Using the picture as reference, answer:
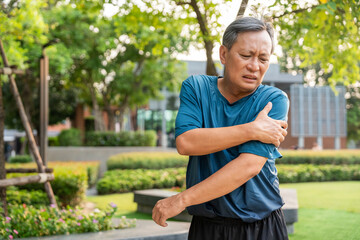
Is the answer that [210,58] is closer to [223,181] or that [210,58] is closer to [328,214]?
[328,214]

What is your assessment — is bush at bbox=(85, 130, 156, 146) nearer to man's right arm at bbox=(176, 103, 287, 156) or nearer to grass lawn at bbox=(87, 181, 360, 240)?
grass lawn at bbox=(87, 181, 360, 240)

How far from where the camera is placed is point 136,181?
12.1m

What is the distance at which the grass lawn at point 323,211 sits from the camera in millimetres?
6406

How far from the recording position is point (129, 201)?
1026 centimetres

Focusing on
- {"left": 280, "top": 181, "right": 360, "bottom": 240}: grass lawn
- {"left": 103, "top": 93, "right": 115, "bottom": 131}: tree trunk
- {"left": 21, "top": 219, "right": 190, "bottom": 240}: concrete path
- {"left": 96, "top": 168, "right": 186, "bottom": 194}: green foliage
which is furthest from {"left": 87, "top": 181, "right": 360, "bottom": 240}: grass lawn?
{"left": 103, "top": 93, "right": 115, "bottom": 131}: tree trunk

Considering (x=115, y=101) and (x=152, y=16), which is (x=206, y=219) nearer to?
(x=152, y=16)

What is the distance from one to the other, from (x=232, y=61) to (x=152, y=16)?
19.3ft

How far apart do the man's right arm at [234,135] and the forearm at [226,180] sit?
66 millimetres

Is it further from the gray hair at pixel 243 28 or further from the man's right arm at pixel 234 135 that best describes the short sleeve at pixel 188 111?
the gray hair at pixel 243 28

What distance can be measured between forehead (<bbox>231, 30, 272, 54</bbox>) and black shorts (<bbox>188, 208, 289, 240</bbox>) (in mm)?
640

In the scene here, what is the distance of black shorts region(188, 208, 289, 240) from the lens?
1645mm

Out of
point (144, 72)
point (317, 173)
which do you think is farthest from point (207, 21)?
point (144, 72)

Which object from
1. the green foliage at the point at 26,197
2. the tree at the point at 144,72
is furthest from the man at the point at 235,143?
the tree at the point at 144,72

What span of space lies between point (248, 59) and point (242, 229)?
637mm
